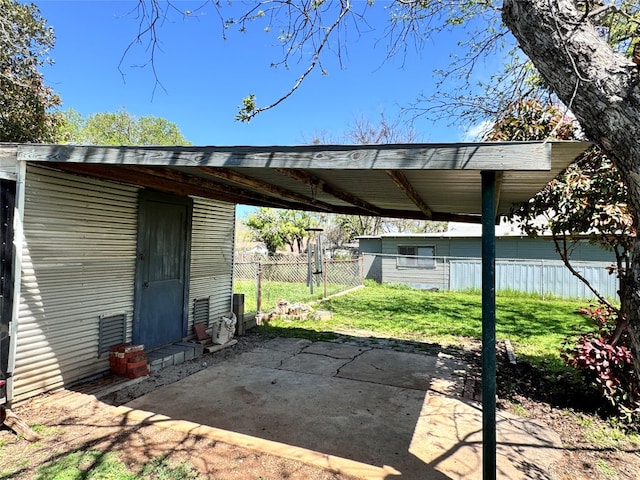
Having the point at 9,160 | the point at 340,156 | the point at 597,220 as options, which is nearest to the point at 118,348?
the point at 9,160

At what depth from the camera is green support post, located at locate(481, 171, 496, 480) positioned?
233 cm

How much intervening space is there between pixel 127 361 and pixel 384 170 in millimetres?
3772

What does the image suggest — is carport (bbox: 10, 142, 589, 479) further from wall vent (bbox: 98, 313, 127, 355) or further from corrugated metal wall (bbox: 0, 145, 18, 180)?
wall vent (bbox: 98, 313, 127, 355)

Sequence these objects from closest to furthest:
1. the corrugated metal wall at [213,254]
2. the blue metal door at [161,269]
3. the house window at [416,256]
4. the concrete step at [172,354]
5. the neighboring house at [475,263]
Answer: the concrete step at [172,354]
the blue metal door at [161,269]
the corrugated metal wall at [213,254]
the neighboring house at [475,263]
the house window at [416,256]

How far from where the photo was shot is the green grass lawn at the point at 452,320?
22.8ft

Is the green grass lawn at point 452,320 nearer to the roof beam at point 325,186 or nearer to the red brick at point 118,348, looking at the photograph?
the roof beam at point 325,186

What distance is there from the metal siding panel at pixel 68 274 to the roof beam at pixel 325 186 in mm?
2517

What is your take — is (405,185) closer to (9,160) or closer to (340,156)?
(340,156)

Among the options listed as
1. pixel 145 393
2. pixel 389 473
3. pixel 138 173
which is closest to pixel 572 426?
pixel 389 473

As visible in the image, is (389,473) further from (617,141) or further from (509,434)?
(617,141)

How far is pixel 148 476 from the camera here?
98.6 inches

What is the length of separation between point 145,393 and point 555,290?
13322 millimetres

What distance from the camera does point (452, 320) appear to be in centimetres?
888

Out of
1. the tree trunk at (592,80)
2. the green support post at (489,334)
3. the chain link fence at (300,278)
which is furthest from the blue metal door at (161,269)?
the chain link fence at (300,278)
